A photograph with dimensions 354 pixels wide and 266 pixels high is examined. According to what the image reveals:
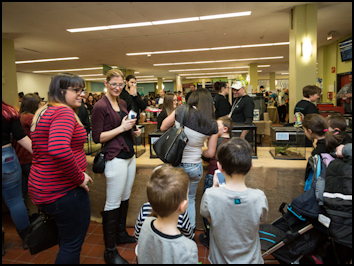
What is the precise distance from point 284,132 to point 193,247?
78.6 inches

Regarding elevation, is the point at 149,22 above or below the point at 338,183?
above

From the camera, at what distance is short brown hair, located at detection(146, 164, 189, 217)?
121 cm

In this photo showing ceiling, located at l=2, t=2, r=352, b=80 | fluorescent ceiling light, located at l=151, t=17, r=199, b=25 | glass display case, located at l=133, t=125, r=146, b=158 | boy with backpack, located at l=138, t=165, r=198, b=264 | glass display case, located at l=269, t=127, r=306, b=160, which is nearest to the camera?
boy with backpack, located at l=138, t=165, r=198, b=264

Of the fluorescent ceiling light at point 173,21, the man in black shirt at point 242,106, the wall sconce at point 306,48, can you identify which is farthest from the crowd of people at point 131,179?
the fluorescent ceiling light at point 173,21

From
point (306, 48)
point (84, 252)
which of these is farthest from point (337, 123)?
point (306, 48)

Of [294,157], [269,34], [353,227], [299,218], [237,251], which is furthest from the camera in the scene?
[269,34]

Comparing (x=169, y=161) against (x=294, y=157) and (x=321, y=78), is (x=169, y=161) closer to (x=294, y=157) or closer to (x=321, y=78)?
(x=294, y=157)

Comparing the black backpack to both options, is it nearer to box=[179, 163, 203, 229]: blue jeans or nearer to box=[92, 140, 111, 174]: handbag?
box=[179, 163, 203, 229]: blue jeans

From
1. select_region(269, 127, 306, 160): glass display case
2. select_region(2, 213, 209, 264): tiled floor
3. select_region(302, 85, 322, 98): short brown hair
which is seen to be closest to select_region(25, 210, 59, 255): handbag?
select_region(2, 213, 209, 264): tiled floor

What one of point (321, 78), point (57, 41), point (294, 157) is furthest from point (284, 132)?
point (321, 78)

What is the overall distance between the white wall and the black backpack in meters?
17.1

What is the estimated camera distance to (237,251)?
145 cm

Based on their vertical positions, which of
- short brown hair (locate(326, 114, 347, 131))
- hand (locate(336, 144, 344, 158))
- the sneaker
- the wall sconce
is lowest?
the sneaker

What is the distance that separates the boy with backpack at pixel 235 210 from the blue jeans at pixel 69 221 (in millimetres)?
791
